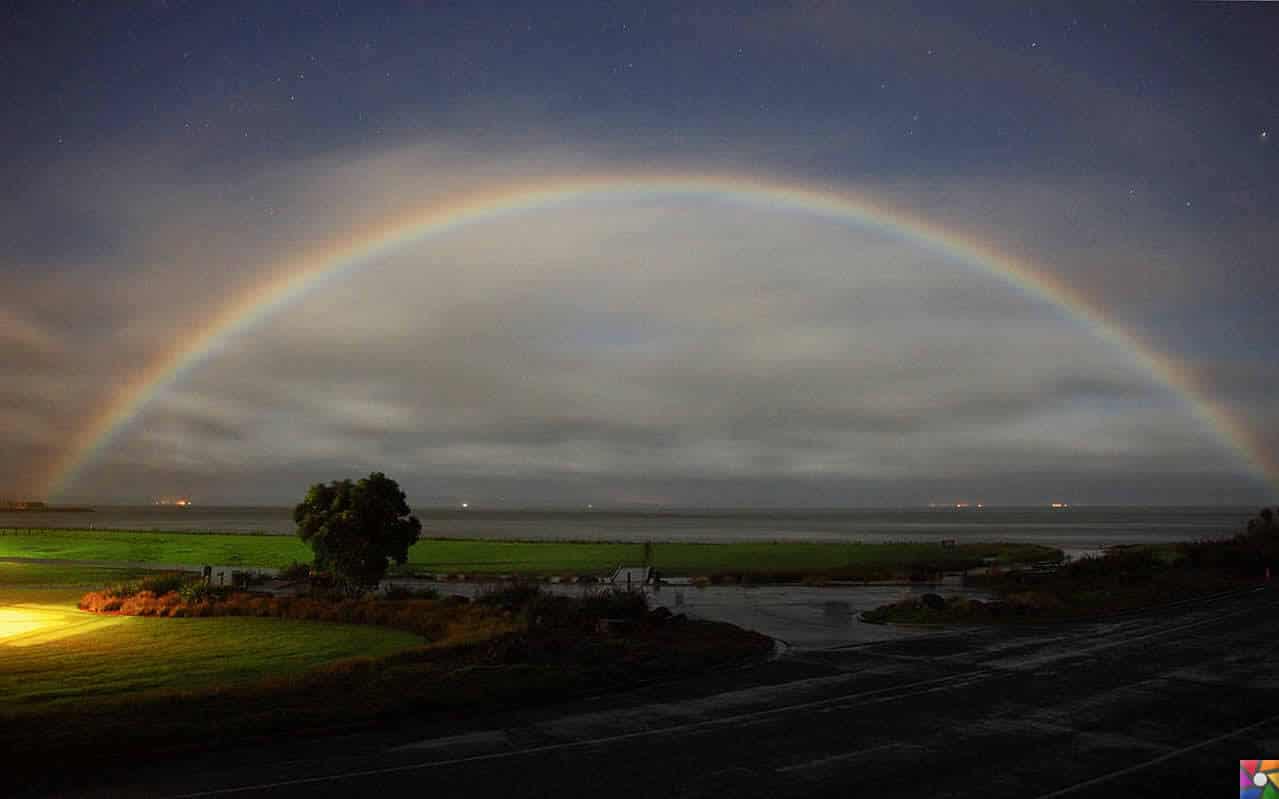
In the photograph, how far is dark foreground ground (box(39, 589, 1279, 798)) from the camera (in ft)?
41.7

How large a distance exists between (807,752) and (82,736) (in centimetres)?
1229

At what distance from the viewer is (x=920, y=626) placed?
31156 millimetres

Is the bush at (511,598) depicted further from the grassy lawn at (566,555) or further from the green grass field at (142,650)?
the grassy lawn at (566,555)

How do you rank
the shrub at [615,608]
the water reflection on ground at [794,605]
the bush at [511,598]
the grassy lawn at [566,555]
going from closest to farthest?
1. the shrub at [615,608]
2. the water reflection on ground at [794,605]
3. the bush at [511,598]
4. the grassy lawn at [566,555]

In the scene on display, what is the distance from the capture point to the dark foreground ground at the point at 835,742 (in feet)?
41.7

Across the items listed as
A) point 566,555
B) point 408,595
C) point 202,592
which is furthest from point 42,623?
point 566,555

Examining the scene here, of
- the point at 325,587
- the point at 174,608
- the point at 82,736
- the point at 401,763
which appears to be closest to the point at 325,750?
the point at 401,763

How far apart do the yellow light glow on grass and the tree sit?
25.1 ft

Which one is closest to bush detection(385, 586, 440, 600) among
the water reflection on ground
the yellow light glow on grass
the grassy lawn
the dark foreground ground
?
the water reflection on ground

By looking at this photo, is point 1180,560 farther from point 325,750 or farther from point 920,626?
point 325,750

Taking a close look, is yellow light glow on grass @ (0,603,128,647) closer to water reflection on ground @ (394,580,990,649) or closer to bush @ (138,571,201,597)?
Result: bush @ (138,571,201,597)

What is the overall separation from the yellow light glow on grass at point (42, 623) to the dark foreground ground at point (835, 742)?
673 inches

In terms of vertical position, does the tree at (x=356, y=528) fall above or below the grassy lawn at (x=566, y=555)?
above

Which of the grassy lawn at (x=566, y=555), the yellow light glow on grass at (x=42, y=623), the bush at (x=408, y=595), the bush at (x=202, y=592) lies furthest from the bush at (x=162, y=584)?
the grassy lawn at (x=566, y=555)
